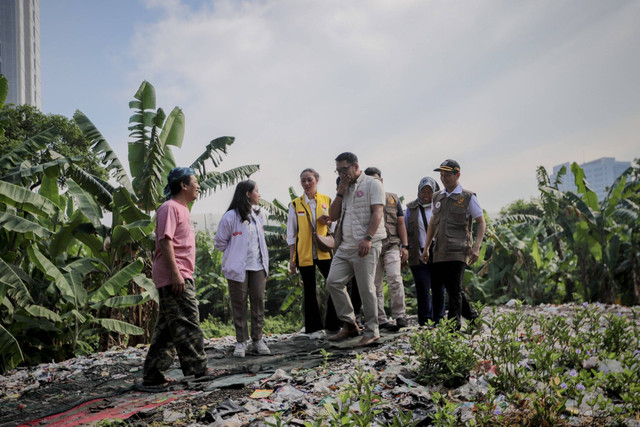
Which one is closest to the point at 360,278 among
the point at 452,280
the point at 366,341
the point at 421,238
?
the point at 366,341

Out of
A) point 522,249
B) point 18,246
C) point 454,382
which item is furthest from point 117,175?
point 522,249

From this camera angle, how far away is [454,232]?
5.48m

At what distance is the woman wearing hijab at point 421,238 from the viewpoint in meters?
6.38

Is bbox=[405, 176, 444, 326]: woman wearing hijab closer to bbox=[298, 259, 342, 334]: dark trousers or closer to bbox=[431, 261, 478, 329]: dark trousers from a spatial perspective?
bbox=[431, 261, 478, 329]: dark trousers

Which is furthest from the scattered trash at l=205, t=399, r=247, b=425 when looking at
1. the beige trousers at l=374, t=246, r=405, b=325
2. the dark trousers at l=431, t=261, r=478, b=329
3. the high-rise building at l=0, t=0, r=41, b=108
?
the high-rise building at l=0, t=0, r=41, b=108

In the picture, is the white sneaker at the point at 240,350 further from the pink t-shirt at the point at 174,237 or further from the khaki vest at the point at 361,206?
the khaki vest at the point at 361,206

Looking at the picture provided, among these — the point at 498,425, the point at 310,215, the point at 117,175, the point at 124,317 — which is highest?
the point at 117,175

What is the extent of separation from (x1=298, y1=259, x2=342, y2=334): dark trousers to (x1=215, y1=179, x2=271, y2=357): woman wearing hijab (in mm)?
834

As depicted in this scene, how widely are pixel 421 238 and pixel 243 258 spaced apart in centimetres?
→ 249

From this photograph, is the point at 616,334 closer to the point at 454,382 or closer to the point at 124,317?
the point at 454,382

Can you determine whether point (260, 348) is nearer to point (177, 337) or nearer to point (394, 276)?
point (177, 337)

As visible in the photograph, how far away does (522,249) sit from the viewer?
1209cm

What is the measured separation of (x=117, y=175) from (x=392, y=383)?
6.77 meters

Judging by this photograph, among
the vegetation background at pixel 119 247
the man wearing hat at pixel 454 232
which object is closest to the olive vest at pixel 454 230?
the man wearing hat at pixel 454 232
